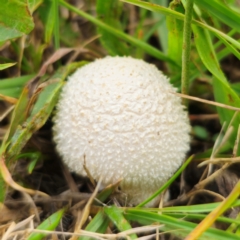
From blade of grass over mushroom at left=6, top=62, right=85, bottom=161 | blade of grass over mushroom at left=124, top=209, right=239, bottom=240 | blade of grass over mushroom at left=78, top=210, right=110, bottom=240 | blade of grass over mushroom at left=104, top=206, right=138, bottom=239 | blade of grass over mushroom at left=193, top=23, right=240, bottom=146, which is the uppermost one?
blade of grass over mushroom at left=193, top=23, right=240, bottom=146

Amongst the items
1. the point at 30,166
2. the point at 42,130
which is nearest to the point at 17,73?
the point at 42,130

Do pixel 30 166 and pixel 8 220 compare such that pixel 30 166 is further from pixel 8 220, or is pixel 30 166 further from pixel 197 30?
Answer: pixel 197 30

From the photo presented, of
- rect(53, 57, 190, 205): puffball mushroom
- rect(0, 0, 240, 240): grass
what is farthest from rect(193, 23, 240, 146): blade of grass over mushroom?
rect(53, 57, 190, 205): puffball mushroom

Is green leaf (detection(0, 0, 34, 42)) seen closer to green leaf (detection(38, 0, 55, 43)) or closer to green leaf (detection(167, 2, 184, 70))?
green leaf (detection(38, 0, 55, 43))

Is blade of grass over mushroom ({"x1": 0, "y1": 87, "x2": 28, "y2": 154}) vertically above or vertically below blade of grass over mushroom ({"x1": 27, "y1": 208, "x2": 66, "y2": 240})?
above

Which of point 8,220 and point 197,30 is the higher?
point 197,30

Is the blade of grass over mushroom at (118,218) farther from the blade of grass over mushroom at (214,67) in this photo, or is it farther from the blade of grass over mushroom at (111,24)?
the blade of grass over mushroom at (111,24)
